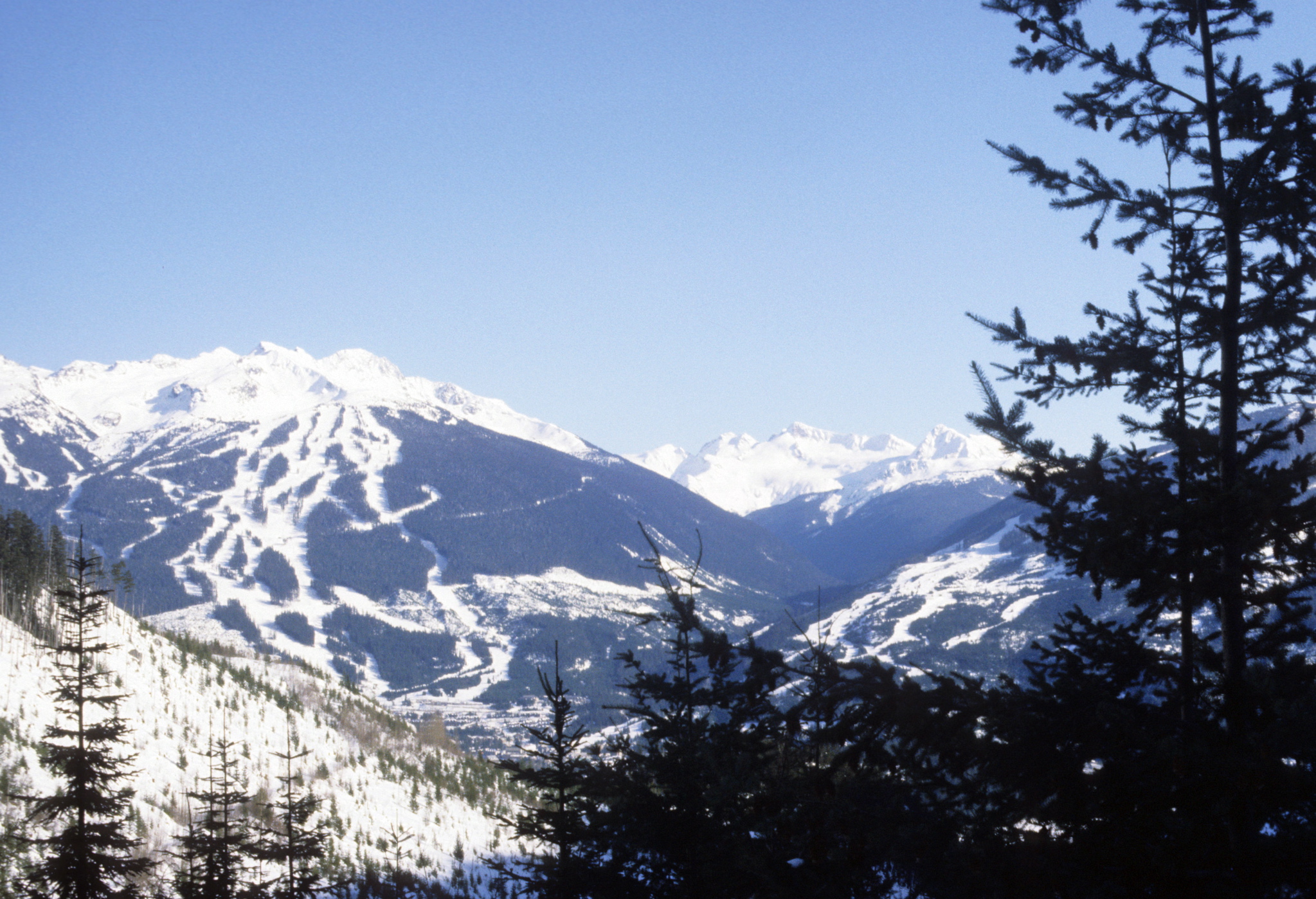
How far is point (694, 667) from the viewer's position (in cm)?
1397

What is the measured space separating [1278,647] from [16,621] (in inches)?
3830

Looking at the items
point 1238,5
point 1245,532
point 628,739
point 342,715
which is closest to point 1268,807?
point 1245,532

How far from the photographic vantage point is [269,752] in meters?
55.2

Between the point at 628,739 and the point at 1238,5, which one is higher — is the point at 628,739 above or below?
below

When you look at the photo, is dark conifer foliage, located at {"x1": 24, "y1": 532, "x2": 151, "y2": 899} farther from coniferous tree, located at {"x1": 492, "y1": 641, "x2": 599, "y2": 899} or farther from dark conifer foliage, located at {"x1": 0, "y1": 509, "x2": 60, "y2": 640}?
dark conifer foliage, located at {"x1": 0, "y1": 509, "x2": 60, "y2": 640}

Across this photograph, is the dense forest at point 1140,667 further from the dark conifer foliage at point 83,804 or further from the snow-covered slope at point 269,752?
the snow-covered slope at point 269,752

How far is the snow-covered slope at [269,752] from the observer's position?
134ft

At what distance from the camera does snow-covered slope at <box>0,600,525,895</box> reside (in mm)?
40844

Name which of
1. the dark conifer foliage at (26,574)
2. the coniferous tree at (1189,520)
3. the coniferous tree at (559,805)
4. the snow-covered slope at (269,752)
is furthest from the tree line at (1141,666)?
the dark conifer foliage at (26,574)

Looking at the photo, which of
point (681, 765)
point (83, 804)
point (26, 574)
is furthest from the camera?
point (26, 574)

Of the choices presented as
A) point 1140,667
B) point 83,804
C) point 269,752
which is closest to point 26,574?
point 269,752

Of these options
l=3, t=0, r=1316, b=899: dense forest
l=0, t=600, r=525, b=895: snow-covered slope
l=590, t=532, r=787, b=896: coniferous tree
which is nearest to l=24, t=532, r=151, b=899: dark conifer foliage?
l=0, t=600, r=525, b=895: snow-covered slope

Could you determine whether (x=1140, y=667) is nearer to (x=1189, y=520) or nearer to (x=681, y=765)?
(x=1189, y=520)

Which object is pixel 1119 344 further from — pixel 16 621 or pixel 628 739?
pixel 16 621
